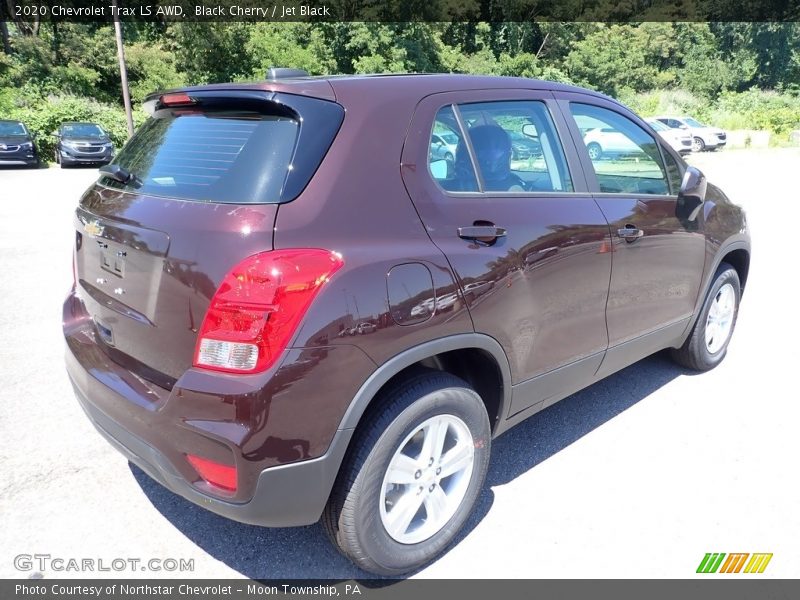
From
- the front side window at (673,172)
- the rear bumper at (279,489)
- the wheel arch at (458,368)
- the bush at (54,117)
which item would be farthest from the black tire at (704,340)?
the bush at (54,117)

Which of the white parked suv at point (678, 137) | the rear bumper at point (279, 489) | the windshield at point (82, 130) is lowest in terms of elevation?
the windshield at point (82, 130)

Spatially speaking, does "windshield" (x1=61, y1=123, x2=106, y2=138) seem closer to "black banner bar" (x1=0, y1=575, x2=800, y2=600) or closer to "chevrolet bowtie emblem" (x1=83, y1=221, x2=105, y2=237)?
"chevrolet bowtie emblem" (x1=83, y1=221, x2=105, y2=237)

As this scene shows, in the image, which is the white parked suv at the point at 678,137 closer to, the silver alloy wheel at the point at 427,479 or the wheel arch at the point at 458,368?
the wheel arch at the point at 458,368

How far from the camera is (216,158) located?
7.49 feet

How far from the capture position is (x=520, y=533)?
2.71m

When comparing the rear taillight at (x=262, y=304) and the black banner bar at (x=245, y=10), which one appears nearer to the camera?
the rear taillight at (x=262, y=304)

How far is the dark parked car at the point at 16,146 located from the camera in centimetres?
1944

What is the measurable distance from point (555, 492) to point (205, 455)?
172 cm

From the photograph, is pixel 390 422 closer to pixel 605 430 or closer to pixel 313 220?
pixel 313 220

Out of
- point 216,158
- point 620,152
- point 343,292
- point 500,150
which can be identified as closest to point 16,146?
point 216,158

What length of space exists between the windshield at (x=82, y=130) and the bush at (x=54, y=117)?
4.92 ft

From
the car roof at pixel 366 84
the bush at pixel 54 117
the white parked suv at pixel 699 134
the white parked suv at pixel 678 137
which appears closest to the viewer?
the car roof at pixel 366 84

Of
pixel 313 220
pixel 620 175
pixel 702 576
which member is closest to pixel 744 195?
pixel 620 175

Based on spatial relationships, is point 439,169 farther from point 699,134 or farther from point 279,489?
point 699,134
